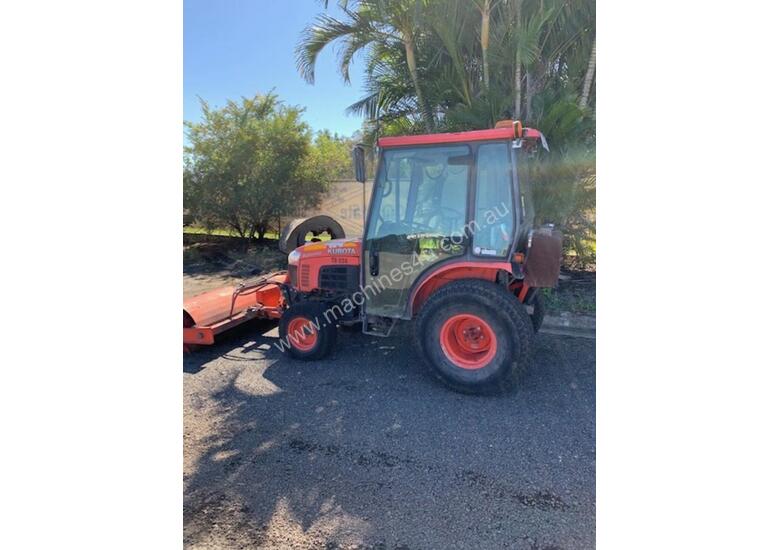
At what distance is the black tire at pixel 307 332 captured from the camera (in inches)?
160

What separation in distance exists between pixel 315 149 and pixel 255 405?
361 inches

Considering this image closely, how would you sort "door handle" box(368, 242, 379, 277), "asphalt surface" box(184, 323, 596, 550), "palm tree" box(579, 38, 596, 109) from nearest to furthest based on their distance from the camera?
"asphalt surface" box(184, 323, 596, 550)
"door handle" box(368, 242, 379, 277)
"palm tree" box(579, 38, 596, 109)

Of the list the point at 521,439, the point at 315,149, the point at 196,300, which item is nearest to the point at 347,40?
the point at 315,149

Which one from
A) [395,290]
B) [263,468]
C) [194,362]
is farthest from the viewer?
[194,362]

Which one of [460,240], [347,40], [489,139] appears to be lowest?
[460,240]

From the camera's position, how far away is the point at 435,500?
2223 millimetres

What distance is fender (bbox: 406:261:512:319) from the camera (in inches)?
135

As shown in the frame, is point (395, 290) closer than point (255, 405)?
No

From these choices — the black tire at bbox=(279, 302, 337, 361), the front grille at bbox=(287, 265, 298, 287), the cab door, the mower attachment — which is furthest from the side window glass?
the mower attachment

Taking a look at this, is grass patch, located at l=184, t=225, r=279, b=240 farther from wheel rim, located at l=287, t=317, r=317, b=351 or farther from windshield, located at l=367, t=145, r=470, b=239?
windshield, located at l=367, t=145, r=470, b=239

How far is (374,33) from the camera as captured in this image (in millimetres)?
6934

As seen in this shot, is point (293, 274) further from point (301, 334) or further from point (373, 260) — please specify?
point (373, 260)

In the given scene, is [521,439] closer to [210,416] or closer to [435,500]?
[435,500]

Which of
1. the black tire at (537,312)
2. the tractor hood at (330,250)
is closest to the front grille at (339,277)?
the tractor hood at (330,250)
